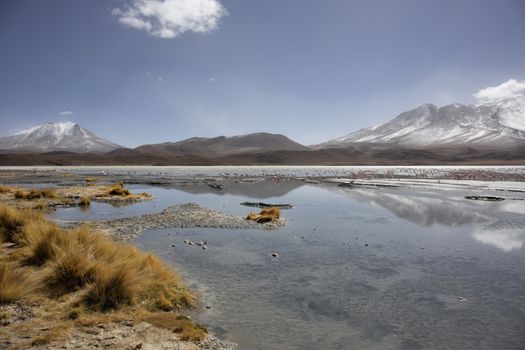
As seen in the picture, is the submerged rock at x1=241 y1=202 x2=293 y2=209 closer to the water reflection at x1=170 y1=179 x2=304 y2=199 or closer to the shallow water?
the water reflection at x1=170 y1=179 x2=304 y2=199

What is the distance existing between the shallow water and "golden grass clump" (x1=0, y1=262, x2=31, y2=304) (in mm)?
3147

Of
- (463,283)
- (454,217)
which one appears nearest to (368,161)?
(454,217)

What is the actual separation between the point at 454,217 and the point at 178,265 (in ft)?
50.6

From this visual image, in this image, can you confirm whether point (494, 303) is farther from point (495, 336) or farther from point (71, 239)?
point (71, 239)

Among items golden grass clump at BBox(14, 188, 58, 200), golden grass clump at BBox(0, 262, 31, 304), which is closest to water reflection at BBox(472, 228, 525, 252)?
golden grass clump at BBox(0, 262, 31, 304)

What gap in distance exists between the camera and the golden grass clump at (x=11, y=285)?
6535 millimetres

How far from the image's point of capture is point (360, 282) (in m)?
9.64

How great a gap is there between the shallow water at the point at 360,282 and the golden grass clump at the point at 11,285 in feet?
10.3

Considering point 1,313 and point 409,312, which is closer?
point 1,313

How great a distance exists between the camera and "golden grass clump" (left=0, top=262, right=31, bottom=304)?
654 cm

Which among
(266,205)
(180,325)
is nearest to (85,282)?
(180,325)

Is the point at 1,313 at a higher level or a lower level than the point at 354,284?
higher

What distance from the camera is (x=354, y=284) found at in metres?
9.49

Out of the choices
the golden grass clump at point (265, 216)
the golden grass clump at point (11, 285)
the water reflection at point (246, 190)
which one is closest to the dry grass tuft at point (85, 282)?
the golden grass clump at point (11, 285)
